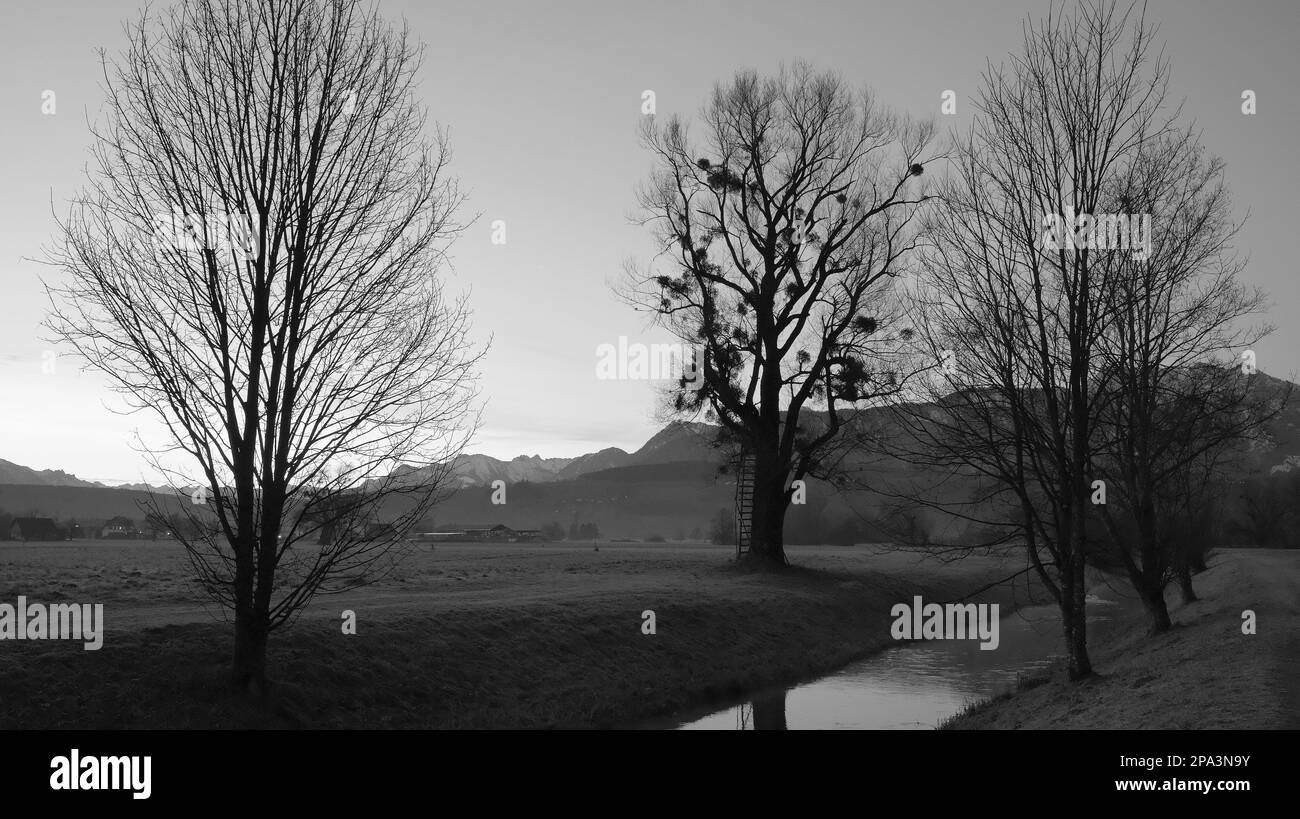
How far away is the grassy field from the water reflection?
1162mm

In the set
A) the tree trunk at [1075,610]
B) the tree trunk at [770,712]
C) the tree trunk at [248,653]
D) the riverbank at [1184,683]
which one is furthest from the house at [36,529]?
the tree trunk at [1075,610]

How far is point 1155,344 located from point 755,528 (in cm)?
1973

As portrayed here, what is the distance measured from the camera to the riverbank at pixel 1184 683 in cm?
1227

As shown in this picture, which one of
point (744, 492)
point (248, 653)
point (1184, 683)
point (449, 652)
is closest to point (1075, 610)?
point (1184, 683)

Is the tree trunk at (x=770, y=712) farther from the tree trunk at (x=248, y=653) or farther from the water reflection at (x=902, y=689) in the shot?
the tree trunk at (x=248, y=653)

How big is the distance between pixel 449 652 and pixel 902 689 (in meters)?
11.4

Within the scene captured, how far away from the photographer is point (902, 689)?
22.7 meters

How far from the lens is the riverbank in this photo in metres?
12.3

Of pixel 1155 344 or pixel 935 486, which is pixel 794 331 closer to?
pixel 1155 344

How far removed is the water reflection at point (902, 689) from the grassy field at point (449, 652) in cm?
116

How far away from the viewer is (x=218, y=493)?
13234mm

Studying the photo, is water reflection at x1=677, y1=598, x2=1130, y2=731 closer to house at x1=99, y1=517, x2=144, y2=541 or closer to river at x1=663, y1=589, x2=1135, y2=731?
river at x1=663, y1=589, x2=1135, y2=731
